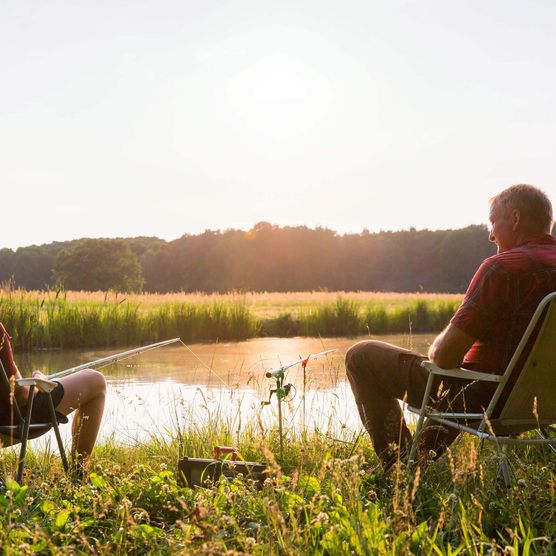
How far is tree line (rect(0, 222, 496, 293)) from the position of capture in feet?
134

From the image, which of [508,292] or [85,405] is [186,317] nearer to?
[85,405]

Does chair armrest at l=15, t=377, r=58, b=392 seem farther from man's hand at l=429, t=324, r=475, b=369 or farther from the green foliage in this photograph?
the green foliage

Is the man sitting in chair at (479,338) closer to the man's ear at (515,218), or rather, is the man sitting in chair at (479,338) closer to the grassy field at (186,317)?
the man's ear at (515,218)

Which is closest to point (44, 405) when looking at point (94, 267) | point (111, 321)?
point (111, 321)

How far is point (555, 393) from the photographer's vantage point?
2.36m

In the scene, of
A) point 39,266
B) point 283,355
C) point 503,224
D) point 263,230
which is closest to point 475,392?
point 503,224

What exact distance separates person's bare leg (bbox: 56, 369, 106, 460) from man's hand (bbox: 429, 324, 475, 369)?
1.24m

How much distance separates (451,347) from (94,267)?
40235mm

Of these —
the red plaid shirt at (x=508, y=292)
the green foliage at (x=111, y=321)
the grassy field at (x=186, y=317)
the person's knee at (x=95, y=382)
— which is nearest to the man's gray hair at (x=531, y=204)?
the red plaid shirt at (x=508, y=292)

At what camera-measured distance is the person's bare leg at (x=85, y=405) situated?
2750mm

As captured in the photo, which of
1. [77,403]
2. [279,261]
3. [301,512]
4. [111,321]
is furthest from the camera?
[279,261]

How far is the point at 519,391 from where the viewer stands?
229cm

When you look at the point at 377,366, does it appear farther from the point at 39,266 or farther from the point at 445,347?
the point at 39,266

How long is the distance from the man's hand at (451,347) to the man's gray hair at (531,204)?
1.46ft
